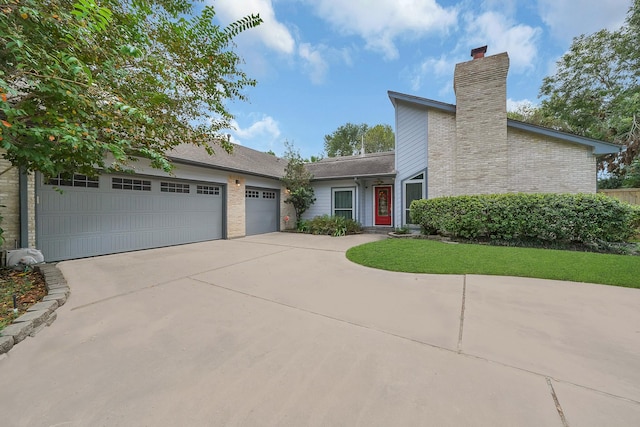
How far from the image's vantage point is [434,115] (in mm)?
A: 10000

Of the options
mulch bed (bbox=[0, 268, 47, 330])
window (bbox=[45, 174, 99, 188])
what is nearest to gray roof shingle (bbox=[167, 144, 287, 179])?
window (bbox=[45, 174, 99, 188])

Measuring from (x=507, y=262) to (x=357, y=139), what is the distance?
28726 millimetres

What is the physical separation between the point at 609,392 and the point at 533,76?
61.4ft

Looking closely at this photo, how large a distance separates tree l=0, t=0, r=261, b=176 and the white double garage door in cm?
155

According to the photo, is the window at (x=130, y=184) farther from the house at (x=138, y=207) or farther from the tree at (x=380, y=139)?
the tree at (x=380, y=139)

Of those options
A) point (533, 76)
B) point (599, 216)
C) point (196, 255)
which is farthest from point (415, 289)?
point (533, 76)

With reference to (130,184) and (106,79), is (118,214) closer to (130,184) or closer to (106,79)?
(130,184)

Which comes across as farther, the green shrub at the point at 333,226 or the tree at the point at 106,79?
the green shrub at the point at 333,226

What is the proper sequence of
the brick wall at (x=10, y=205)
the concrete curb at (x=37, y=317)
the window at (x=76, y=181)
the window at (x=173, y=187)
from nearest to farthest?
1. the concrete curb at (x=37, y=317)
2. the brick wall at (x=10, y=205)
3. the window at (x=76, y=181)
4. the window at (x=173, y=187)

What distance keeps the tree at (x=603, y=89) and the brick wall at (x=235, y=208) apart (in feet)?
55.8

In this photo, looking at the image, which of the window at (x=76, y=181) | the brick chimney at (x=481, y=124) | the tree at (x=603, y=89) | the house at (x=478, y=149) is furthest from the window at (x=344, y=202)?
the tree at (x=603, y=89)

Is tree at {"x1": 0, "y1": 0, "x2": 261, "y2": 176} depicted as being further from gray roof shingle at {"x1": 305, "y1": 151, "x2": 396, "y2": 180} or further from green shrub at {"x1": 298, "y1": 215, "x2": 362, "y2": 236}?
gray roof shingle at {"x1": 305, "y1": 151, "x2": 396, "y2": 180}

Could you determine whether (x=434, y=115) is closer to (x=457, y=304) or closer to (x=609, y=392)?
(x=457, y=304)

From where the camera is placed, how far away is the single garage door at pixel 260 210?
11.0 metres
